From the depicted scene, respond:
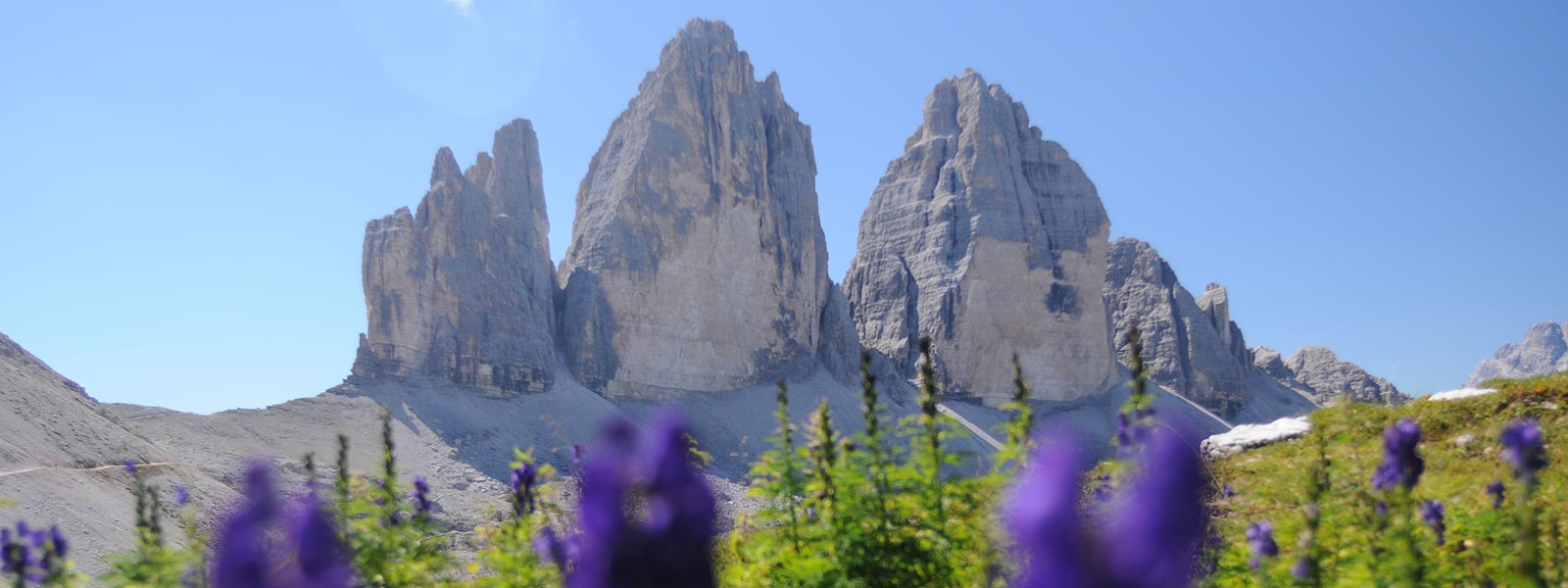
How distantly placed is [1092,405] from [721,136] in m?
46.2

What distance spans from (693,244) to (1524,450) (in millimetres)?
76575

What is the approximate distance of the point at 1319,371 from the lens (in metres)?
135

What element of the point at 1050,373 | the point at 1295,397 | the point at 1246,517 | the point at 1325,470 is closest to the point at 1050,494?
the point at 1325,470

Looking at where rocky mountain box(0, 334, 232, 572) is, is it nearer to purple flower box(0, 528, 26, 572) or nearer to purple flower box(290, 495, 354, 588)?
purple flower box(0, 528, 26, 572)

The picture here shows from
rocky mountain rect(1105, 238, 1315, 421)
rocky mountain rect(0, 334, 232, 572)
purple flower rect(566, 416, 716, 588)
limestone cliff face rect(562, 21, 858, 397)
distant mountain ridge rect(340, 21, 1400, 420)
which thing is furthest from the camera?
rocky mountain rect(1105, 238, 1315, 421)

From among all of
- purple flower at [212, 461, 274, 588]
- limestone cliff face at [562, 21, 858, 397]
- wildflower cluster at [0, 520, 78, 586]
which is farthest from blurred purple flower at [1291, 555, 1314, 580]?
limestone cliff face at [562, 21, 858, 397]

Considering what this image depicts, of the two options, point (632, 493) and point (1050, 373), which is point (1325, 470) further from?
point (1050, 373)

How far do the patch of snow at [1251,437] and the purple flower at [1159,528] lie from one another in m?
14.3

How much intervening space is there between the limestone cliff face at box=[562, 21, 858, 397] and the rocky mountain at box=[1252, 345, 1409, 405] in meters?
74.9

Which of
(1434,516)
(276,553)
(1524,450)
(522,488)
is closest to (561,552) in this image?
(276,553)

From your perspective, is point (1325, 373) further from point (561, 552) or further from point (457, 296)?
point (561, 552)

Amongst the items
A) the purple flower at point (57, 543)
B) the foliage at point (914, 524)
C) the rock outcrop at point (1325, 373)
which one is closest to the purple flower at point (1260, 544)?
the foliage at point (914, 524)

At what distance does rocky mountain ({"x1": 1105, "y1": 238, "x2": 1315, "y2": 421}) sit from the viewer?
353 feet

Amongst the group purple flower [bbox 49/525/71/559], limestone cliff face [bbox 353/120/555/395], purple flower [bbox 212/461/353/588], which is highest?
limestone cliff face [bbox 353/120/555/395]
